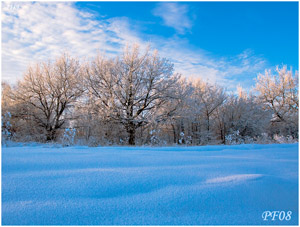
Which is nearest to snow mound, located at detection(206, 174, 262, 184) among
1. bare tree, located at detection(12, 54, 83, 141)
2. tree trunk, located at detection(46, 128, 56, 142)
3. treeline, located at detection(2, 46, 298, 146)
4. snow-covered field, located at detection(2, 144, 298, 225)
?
snow-covered field, located at detection(2, 144, 298, 225)

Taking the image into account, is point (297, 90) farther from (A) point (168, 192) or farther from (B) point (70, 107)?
(A) point (168, 192)

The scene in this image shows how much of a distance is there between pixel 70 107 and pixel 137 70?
6448 millimetres

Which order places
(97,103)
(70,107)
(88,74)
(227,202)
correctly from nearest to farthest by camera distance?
(227,202) < (97,103) < (88,74) < (70,107)

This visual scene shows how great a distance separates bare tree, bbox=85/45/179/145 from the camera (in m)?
12.0

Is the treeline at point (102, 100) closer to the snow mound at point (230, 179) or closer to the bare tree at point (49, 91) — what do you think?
the bare tree at point (49, 91)

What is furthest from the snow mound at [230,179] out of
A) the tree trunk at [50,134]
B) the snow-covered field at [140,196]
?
the tree trunk at [50,134]

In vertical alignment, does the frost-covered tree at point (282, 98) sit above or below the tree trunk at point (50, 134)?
above

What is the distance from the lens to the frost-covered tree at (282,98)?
792 inches

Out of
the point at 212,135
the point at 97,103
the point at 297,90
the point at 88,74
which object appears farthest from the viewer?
the point at 212,135

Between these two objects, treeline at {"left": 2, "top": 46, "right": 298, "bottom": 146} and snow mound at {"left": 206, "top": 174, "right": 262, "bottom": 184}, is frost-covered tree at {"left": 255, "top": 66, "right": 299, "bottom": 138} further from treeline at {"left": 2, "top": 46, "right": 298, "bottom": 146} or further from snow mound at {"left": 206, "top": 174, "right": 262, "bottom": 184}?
snow mound at {"left": 206, "top": 174, "right": 262, "bottom": 184}

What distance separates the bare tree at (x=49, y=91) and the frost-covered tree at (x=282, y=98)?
20.4 metres

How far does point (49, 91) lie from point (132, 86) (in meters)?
6.83

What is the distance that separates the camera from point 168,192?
1.49 m

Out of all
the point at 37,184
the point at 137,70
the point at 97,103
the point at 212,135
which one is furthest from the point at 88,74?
the point at 212,135
